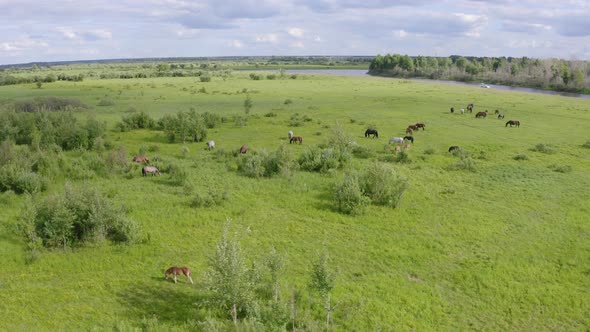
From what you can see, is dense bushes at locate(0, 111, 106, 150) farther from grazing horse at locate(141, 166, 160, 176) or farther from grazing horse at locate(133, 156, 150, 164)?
grazing horse at locate(141, 166, 160, 176)

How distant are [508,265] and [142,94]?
58.1 m

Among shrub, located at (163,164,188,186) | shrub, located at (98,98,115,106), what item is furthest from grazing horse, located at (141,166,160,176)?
shrub, located at (98,98,115,106)

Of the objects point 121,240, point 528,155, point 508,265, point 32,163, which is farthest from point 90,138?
point 528,155

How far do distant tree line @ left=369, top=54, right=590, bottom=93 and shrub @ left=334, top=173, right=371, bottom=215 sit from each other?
8977cm

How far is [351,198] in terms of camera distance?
63.5ft

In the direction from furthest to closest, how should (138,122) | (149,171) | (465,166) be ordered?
(138,122)
(465,166)
(149,171)

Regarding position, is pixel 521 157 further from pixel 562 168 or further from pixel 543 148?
pixel 543 148

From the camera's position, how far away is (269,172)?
24391 mm

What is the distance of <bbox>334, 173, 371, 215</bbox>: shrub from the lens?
1897 centimetres

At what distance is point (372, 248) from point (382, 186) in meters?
5.43

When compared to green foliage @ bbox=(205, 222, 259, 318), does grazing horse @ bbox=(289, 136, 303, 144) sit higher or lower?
higher

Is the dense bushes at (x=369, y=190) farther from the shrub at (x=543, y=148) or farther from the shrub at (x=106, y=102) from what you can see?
the shrub at (x=106, y=102)

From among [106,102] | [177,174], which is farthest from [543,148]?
[106,102]

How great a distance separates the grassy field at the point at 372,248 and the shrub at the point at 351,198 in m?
0.42
